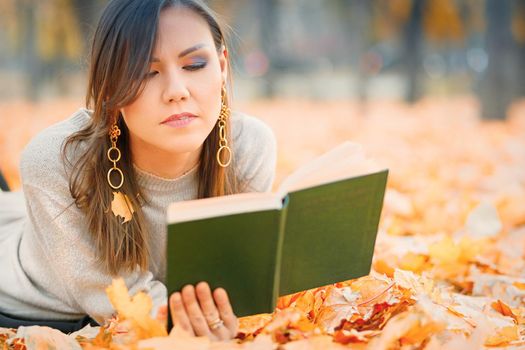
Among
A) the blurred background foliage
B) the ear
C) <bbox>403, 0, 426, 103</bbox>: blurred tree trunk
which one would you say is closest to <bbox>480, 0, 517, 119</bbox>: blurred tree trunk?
the blurred background foliage

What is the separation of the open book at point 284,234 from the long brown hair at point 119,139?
56 centimetres

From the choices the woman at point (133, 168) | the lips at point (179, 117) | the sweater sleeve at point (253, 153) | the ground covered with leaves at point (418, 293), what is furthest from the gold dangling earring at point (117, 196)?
the sweater sleeve at point (253, 153)

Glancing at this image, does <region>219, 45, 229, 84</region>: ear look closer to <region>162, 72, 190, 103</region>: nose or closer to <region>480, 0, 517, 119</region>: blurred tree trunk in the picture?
<region>162, 72, 190, 103</region>: nose

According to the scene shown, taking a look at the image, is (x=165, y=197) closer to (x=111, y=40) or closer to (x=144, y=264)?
(x=144, y=264)

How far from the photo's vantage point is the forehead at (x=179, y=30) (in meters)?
2.05

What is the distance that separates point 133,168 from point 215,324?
2.44 feet

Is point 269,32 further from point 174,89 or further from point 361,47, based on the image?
point 174,89

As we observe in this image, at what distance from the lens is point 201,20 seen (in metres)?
2.20

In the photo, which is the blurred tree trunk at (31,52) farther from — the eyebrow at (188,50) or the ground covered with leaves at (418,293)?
the eyebrow at (188,50)

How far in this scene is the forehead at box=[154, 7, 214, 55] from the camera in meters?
2.05

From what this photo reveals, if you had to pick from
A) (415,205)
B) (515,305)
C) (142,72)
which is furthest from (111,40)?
(415,205)

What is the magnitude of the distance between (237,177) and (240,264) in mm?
848

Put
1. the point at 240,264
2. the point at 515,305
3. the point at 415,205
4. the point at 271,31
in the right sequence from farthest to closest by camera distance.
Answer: the point at 271,31 → the point at 415,205 → the point at 515,305 → the point at 240,264

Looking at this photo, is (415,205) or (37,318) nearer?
(37,318)
